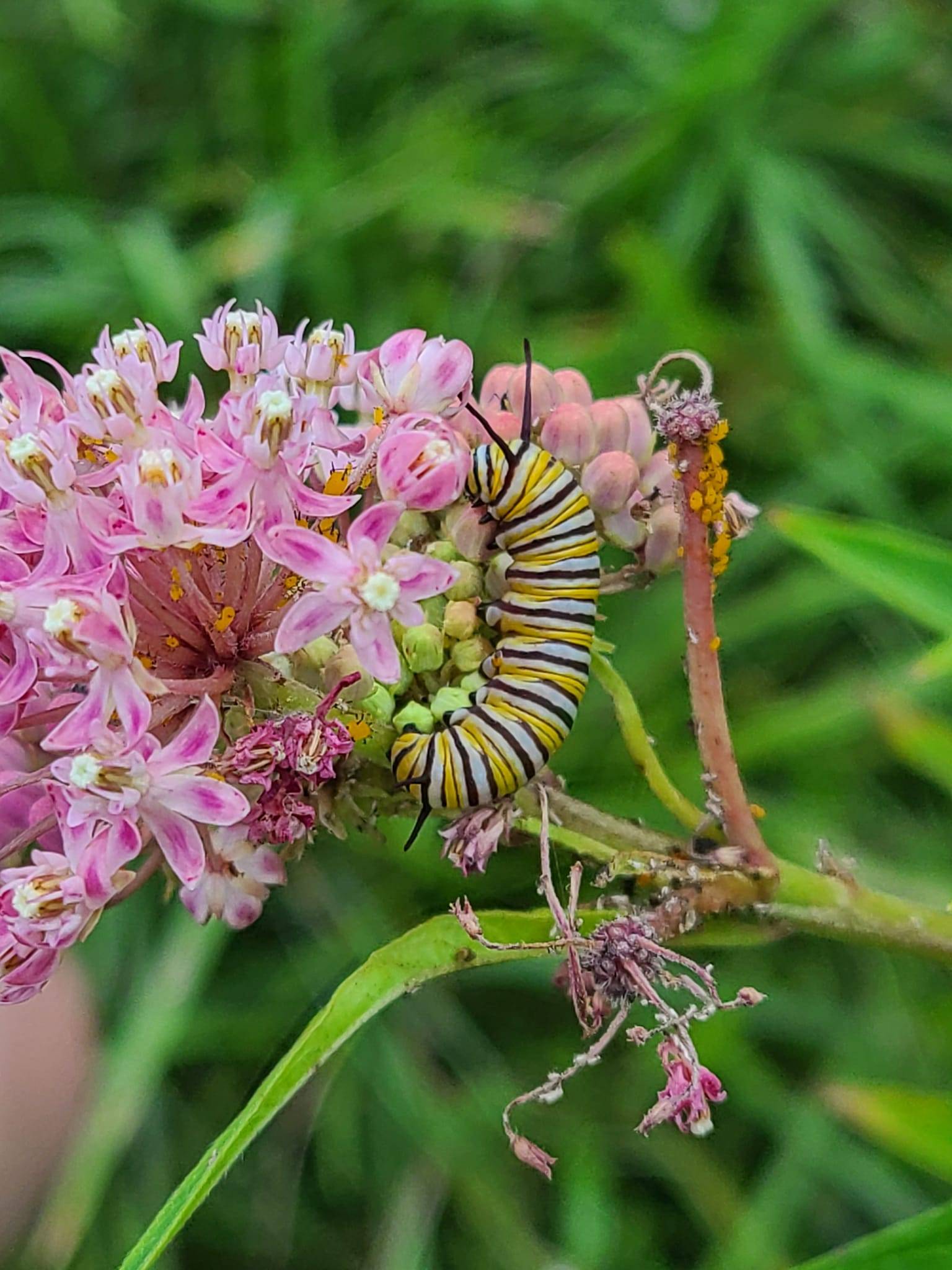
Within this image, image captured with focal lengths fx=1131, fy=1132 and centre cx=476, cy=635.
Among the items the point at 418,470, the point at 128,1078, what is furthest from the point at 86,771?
the point at 128,1078

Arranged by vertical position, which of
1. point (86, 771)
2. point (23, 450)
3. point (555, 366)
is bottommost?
point (86, 771)

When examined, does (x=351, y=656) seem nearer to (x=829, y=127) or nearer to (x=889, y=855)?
(x=889, y=855)

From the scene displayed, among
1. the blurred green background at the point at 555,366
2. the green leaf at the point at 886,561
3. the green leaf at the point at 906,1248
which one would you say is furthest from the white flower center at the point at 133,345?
the blurred green background at the point at 555,366

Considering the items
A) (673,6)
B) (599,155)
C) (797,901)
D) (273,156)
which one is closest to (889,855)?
(797,901)

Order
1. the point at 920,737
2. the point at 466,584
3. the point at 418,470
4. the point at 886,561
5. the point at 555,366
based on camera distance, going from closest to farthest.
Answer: the point at 418,470 → the point at 466,584 → the point at 886,561 → the point at 920,737 → the point at 555,366

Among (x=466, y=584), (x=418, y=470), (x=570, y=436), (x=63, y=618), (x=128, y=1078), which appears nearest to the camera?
(x=63, y=618)

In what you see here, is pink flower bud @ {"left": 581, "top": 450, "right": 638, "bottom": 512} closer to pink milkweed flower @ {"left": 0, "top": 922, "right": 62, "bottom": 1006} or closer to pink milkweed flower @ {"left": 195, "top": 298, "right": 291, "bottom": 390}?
pink milkweed flower @ {"left": 195, "top": 298, "right": 291, "bottom": 390}

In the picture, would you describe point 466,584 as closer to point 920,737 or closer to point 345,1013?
point 345,1013
